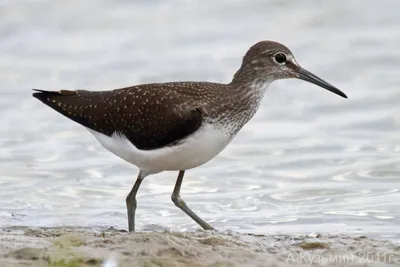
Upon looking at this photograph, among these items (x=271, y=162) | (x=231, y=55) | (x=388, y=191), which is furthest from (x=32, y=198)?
(x=231, y=55)

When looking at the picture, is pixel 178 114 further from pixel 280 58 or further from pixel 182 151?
pixel 280 58

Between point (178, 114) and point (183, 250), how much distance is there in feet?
5.95

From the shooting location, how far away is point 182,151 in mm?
9148

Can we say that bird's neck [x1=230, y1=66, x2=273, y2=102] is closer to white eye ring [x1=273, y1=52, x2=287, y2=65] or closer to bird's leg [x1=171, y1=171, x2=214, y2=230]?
white eye ring [x1=273, y1=52, x2=287, y2=65]

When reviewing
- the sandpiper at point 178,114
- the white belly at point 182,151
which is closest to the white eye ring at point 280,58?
the sandpiper at point 178,114

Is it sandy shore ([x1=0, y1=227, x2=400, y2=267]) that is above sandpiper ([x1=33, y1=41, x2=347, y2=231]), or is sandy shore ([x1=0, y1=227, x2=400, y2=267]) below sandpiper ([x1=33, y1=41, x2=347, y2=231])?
below

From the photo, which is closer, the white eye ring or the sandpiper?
the sandpiper

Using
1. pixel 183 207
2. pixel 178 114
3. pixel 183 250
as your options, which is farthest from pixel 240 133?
pixel 183 250

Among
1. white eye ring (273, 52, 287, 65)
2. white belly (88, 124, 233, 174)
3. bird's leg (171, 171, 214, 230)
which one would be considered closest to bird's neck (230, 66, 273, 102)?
white eye ring (273, 52, 287, 65)

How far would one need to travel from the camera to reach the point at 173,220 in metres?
10.9

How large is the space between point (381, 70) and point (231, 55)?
8.16 ft

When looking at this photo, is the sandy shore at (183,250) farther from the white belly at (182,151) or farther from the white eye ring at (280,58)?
the white eye ring at (280,58)

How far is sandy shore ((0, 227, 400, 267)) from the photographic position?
24.4 ft

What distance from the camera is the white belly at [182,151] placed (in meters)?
9.09
